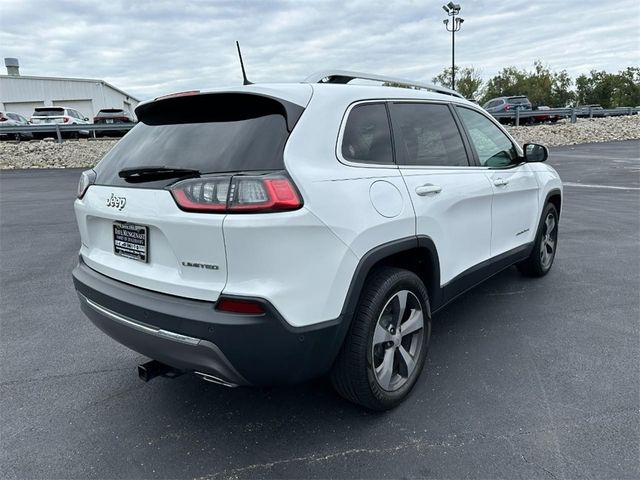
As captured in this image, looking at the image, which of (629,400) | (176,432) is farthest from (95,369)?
(629,400)

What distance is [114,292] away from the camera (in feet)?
8.16

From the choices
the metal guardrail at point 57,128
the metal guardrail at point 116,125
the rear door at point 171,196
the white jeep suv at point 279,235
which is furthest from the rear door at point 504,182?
the metal guardrail at point 57,128

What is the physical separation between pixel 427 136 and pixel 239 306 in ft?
5.94

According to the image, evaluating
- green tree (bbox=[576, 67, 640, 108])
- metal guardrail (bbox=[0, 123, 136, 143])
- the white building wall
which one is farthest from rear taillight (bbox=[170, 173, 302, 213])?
green tree (bbox=[576, 67, 640, 108])

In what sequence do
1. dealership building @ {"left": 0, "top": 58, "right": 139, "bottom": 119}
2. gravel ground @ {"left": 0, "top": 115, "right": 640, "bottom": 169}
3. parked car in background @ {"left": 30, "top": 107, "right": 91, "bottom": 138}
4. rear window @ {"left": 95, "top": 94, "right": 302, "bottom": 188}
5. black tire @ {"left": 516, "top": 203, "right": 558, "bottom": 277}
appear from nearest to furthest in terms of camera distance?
rear window @ {"left": 95, "top": 94, "right": 302, "bottom": 188} → black tire @ {"left": 516, "top": 203, "right": 558, "bottom": 277} → gravel ground @ {"left": 0, "top": 115, "right": 640, "bottom": 169} → parked car in background @ {"left": 30, "top": 107, "right": 91, "bottom": 138} → dealership building @ {"left": 0, "top": 58, "right": 139, "bottom": 119}

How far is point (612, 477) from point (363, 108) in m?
2.22

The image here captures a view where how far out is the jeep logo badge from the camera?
2459 mm

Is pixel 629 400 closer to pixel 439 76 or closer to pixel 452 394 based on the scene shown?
pixel 452 394

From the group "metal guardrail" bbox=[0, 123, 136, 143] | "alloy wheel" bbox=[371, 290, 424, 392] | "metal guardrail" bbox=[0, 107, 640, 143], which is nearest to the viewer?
"alloy wheel" bbox=[371, 290, 424, 392]

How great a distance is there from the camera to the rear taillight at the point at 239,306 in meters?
2.06

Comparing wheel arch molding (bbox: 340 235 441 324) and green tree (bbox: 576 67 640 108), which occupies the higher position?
green tree (bbox: 576 67 640 108)

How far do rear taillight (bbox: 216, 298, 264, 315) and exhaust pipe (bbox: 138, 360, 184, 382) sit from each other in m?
0.72

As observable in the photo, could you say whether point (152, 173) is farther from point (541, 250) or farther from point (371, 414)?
point (541, 250)

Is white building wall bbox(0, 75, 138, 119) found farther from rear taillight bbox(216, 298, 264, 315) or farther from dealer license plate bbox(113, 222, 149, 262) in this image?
rear taillight bbox(216, 298, 264, 315)
